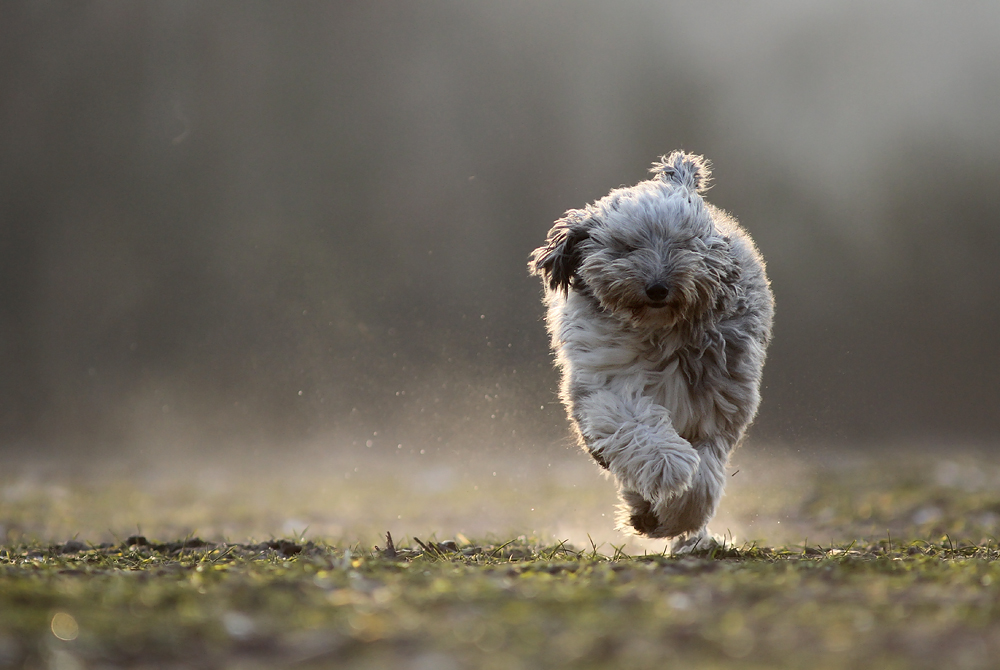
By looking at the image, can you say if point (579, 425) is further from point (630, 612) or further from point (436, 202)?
point (436, 202)

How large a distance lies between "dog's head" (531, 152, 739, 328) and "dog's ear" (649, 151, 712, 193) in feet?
0.59

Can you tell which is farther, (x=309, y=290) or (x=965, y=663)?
(x=309, y=290)

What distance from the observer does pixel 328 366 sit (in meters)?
13.4

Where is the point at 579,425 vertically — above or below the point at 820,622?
above

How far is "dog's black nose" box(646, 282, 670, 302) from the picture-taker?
4906 mm

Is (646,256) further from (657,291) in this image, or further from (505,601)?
(505,601)

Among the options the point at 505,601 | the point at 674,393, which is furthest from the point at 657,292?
the point at 505,601

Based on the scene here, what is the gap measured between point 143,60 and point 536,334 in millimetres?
13604

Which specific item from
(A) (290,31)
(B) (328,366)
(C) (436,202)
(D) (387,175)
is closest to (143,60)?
(A) (290,31)

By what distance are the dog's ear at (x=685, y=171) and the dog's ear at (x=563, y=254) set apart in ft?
2.19

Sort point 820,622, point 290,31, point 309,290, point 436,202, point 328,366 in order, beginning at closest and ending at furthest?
point 820,622
point 328,366
point 309,290
point 436,202
point 290,31

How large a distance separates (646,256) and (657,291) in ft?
0.78

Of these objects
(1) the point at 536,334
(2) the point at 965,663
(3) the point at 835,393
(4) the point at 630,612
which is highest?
(3) the point at 835,393

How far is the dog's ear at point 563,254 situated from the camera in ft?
17.8
